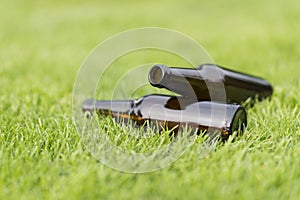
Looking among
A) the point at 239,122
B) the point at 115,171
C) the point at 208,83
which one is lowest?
the point at 115,171

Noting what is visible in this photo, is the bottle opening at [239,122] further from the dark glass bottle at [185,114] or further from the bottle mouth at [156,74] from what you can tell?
the bottle mouth at [156,74]

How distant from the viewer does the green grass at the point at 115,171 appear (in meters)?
1.65

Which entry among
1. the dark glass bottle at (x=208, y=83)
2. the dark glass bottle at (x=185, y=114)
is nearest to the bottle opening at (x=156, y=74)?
the dark glass bottle at (x=208, y=83)

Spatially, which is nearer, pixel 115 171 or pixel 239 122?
pixel 115 171

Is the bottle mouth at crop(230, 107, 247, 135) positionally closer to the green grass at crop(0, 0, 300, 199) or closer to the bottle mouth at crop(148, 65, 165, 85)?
the green grass at crop(0, 0, 300, 199)

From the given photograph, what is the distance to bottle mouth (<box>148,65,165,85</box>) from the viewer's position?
2172mm

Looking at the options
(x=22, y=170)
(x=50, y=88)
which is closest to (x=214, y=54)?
(x=50, y=88)

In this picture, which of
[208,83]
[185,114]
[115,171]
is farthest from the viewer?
[208,83]

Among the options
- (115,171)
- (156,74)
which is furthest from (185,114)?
(115,171)

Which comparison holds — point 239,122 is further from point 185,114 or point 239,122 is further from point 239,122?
point 185,114

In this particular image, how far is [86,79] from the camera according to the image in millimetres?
4039

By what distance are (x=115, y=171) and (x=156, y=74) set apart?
2.02ft

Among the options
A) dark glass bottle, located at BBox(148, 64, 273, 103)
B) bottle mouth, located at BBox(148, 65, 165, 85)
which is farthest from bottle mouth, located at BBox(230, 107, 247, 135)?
bottle mouth, located at BBox(148, 65, 165, 85)

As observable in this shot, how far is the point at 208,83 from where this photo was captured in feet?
8.07
